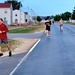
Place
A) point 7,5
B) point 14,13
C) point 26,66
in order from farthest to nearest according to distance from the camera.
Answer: point 14,13 → point 7,5 → point 26,66

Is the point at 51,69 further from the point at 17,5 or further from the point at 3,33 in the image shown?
the point at 17,5

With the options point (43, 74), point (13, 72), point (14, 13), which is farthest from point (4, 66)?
point (14, 13)

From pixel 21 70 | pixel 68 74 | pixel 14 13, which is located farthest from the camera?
pixel 14 13

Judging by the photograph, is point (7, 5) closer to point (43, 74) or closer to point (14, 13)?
point (14, 13)

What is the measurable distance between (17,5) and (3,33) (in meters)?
174

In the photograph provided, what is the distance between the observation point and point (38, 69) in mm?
11430

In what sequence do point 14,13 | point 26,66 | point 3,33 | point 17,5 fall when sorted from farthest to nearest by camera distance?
point 17,5 → point 14,13 → point 3,33 → point 26,66

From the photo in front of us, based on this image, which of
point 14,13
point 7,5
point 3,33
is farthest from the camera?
point 14,13

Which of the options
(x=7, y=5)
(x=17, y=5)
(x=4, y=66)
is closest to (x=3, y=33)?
(x=4, y=66)

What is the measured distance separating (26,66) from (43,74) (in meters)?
2.02

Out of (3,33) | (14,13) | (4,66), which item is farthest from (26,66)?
(14,13)

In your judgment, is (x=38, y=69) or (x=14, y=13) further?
(x=14, y=13)

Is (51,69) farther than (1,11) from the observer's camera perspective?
No

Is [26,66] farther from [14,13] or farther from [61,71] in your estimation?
[14,13]
